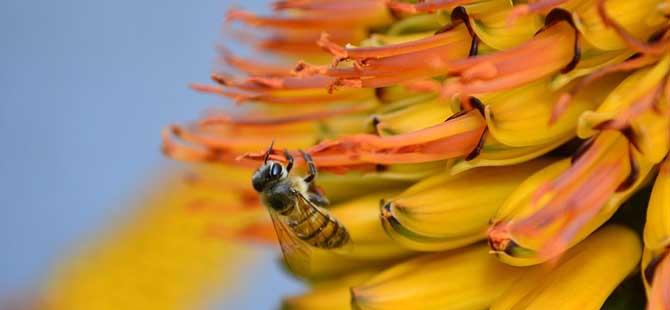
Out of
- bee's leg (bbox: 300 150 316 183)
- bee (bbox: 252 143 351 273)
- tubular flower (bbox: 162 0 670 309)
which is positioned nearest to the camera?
tubular flower (bbox: 162 0 670 309)

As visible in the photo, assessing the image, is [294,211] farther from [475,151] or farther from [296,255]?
[475,151]

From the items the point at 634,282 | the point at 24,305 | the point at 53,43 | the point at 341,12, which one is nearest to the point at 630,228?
the point at 634,282

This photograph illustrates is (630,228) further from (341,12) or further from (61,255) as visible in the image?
(61,255)

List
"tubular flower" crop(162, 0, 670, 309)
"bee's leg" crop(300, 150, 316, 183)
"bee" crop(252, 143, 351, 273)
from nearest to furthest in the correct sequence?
"tubular flower" crop(162, 0, 670, 309)
"bee's leg" crop(300, 150, 316, 183)
"bee" crop(252, 143, 351, 273)

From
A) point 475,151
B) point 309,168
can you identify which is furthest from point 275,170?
point 475,151

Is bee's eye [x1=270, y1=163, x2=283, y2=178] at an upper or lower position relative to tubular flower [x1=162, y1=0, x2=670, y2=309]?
upper

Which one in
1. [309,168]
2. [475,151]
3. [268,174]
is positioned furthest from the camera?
[268,174]

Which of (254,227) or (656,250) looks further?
(254,227)
